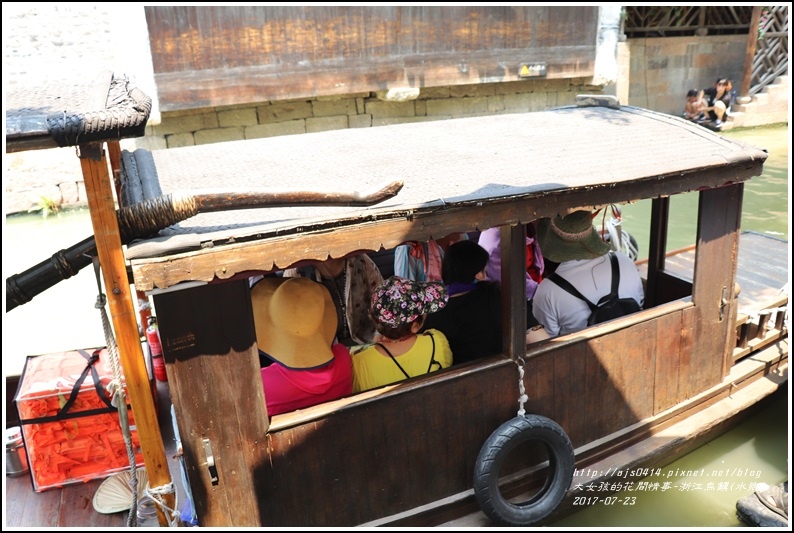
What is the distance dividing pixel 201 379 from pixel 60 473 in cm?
132

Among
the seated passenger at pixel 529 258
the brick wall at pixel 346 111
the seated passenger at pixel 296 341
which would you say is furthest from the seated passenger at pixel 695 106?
the seated passenger at pixel 296 341

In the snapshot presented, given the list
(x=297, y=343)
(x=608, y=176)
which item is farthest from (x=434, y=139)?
(x=297, y=343)

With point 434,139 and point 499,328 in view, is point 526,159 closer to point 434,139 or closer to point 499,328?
point 434,139

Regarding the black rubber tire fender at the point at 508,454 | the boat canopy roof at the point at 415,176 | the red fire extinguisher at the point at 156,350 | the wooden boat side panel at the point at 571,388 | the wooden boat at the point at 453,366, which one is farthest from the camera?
the red fire extinguisher at the point at 156,350

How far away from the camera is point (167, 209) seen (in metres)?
2.20

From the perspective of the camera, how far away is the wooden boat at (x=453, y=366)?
2.47 metres

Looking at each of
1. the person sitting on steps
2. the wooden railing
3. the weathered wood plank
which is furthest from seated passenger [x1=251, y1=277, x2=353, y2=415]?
the wooden railing

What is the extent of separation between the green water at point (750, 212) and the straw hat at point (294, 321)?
740 centimetres

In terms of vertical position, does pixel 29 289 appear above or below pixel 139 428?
above

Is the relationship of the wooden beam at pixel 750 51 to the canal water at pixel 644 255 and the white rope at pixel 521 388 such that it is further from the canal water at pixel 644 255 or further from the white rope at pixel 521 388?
the white rope at pixel 521 388

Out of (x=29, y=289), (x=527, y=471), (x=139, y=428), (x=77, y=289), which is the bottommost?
(x=77, y=289)

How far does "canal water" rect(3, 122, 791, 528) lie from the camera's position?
162 inches

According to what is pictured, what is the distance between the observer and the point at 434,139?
12.4 ft

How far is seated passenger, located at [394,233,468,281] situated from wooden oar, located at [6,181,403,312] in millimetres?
1874
